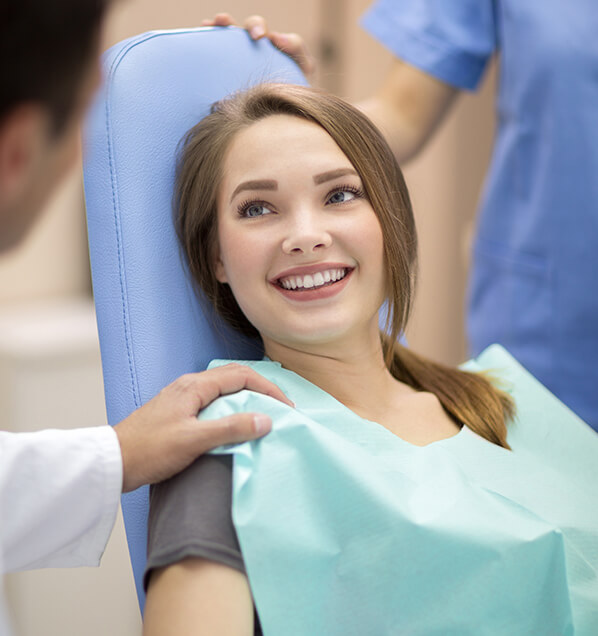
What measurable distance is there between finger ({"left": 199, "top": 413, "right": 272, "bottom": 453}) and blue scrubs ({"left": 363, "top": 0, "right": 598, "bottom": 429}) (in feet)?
2.34

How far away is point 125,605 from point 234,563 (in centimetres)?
137

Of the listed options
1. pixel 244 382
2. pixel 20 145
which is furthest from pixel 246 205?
pixel 20 145

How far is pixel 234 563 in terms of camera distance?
80cm

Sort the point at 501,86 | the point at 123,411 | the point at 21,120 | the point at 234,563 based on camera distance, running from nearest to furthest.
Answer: the point at 21,120
the point at 234,563
the point at 123,411
the point at 501,86

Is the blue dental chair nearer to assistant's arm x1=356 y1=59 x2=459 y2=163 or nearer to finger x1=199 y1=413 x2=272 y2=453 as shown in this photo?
finger x1=199 y1=413 x2=272 y2=453

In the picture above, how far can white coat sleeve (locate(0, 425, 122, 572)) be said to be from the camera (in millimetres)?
807

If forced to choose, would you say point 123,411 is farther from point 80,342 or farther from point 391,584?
point 80,342

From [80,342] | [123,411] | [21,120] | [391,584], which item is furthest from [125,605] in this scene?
[21,120]

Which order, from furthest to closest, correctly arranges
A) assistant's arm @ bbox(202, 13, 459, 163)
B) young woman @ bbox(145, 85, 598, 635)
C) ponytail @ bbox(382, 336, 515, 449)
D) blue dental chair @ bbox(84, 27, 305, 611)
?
assistant's arm @ bbox(202, 13, 459, 163)
ponytail @ bbox(382, 336, 515, 449)
blue dental chair @ bbox(84, 27, 305, 611)
young woman @ bbox(145, 85, 598, 635)

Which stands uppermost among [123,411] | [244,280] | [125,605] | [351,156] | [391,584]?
[351,156]

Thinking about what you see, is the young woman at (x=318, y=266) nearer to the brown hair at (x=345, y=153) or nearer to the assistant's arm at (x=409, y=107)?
the brown hair at (x=345, y=153)

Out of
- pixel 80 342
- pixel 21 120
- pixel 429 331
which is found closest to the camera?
pixel 21 120

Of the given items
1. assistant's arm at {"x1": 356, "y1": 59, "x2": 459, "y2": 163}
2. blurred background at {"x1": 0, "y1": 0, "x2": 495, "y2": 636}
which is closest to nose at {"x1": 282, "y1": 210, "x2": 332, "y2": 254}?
assistant's arm at {"x1": 356, "y1": 59, "x2": 459, "y2": 163}

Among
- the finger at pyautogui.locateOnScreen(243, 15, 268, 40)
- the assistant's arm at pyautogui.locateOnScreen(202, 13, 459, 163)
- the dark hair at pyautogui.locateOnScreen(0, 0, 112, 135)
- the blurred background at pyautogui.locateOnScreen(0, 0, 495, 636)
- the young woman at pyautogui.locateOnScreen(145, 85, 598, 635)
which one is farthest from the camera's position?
the blurred background at pyautogui.locateOnScreen(0, 0, 495, 636)
